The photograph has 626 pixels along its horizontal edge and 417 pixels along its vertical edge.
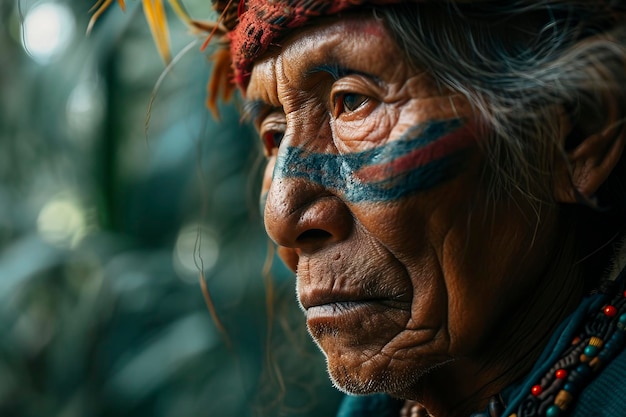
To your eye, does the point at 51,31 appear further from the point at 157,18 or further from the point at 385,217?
the point at 385,217

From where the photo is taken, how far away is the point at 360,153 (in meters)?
1.07

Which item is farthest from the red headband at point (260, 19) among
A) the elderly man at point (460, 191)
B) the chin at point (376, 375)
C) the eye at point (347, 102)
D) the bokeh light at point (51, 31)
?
the bokeh light at point (51, 31)

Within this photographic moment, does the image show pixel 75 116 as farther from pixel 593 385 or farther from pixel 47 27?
pixel 593 385

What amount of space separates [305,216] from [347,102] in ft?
0.60

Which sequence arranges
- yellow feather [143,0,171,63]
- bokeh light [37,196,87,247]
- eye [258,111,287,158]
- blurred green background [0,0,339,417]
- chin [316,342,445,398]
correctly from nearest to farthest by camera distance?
chin [316,342,445,398] < eye [258,111,287,158] < yellow feather [143,0,171,63] < blurred green background [0,0,339,417] < bokeh light [37,196,87,247]

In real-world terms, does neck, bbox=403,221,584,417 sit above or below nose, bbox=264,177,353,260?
below

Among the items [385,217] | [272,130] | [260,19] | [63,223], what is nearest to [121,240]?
[63,223]

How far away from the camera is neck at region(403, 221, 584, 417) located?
114 centimetres

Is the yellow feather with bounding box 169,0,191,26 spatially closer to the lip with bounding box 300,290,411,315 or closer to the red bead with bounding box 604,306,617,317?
the lip with bounding box 300,290,411,315

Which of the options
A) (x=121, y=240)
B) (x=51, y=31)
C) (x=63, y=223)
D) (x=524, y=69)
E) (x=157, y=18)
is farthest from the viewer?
(x=63, y=223)

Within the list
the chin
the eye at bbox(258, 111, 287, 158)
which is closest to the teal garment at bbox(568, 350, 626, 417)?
the chin

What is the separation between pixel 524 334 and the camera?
1.15 metres

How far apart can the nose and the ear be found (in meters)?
0.32

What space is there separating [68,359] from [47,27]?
3.97 feet
